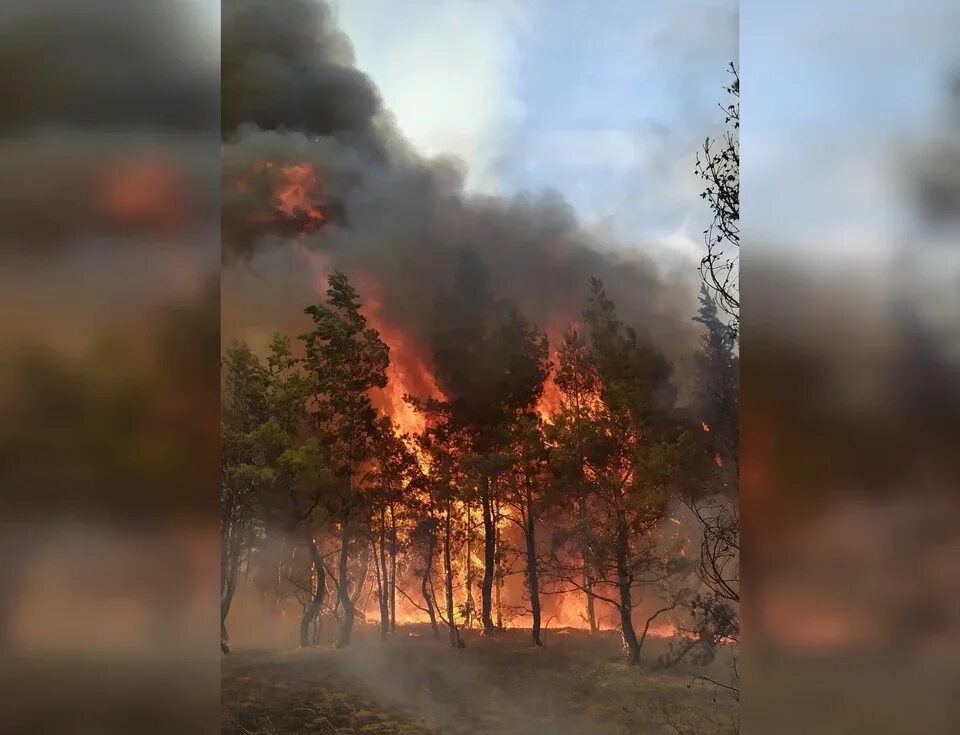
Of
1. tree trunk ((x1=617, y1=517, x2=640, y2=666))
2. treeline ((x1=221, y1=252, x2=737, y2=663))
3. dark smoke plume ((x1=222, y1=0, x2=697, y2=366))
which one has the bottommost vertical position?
tree trunk ((x1=617, y1=517, x2=640, y2=666))

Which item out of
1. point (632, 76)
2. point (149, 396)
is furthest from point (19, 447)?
point (632, 76)

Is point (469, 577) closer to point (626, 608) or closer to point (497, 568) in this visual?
point (497, 568)

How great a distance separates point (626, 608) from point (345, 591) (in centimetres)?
98

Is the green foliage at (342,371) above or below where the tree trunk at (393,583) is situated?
above

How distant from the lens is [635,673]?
2.41m

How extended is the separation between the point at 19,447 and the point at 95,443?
7.4 inches

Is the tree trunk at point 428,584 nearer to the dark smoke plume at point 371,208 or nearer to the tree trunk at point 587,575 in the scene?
the tree trunk at point 587,575

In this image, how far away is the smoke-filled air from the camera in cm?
242

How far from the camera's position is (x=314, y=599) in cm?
245

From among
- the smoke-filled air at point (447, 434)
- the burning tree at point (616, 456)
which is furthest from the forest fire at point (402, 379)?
the burning tree at point (616, 456)

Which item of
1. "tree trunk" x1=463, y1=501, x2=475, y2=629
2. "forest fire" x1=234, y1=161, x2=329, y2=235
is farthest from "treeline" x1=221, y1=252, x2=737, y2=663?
"forest fire" x1=234, y1=161, x2=329, y2=235

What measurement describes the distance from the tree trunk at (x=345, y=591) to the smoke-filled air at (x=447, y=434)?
1 cm

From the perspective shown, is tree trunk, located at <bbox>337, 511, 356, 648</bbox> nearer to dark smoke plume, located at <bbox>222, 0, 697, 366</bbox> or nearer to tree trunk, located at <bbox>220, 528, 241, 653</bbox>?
tree trunk, located at <bbox>220, 528, 241, 653</bbox>

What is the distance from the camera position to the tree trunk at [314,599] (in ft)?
8.02
